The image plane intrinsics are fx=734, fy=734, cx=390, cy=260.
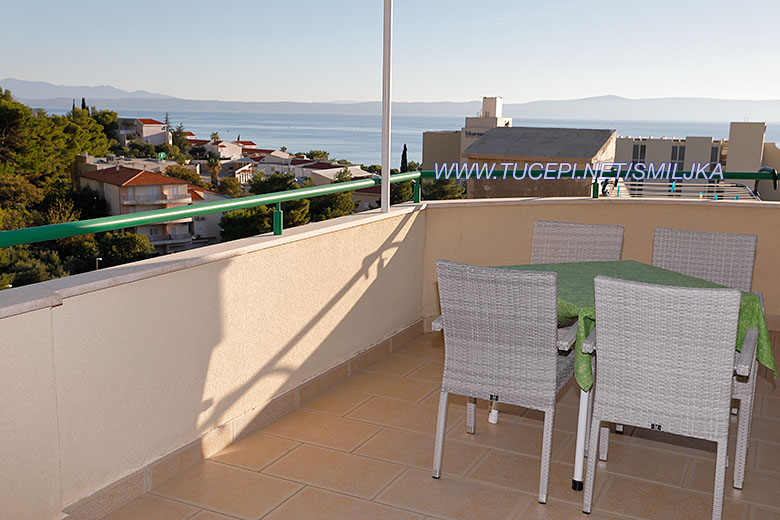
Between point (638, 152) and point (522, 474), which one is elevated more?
point (522, 474)

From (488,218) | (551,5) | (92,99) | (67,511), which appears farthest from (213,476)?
(551,5)

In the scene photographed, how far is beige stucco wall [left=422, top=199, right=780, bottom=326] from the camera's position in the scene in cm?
470

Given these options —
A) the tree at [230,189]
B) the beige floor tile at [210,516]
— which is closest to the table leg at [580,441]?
the beige floor tile at [210,516]

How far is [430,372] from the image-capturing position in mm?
4004

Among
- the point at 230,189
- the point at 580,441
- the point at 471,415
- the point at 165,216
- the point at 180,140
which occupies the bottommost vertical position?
the point at 230,189

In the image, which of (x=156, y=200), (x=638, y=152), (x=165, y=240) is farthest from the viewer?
(x=638, y=152)

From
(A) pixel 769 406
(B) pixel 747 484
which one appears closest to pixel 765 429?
(A) pixel 769 406

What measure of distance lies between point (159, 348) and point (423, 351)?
6.73 feet

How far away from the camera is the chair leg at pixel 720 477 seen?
2291 millimetres

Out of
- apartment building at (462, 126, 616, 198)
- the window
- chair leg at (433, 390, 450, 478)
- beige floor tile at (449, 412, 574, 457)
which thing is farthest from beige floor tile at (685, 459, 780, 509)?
the window

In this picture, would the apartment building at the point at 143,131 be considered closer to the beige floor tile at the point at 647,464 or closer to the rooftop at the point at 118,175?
the rooftop at the point at 118,175

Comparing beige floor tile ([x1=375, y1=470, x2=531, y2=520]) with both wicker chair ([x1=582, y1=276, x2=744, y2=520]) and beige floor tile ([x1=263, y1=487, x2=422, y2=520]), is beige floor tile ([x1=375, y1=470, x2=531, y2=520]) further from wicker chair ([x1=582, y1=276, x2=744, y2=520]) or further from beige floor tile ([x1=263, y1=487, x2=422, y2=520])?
wicker chair ([x1=582, y1=276, x2=744, y2=520])

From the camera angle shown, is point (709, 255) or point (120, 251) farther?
point (120, 251)

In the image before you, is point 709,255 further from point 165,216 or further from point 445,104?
point 445,104
